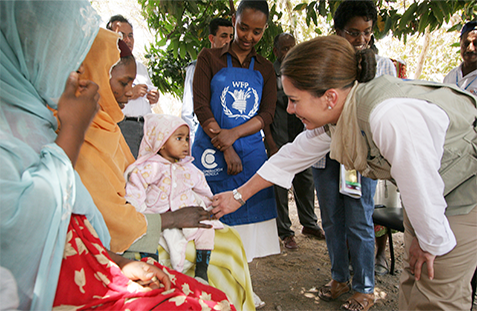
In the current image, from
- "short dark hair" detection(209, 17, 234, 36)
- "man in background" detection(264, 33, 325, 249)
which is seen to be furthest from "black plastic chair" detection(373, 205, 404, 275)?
"short dark hair" detection(209, 17, 234, 36)

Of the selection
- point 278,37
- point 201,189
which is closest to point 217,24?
point 278,37

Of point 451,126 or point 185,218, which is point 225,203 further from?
point 451,126

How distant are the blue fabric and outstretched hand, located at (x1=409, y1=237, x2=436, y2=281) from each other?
0.83m

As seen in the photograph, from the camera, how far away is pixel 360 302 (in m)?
2.51

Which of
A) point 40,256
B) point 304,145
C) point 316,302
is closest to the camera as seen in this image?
point 40,256

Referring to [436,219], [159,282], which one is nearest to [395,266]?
[436,219]

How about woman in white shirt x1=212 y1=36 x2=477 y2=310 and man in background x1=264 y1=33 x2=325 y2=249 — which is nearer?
woman in white shirt x1=212 y1=36 x2=477 y2=310

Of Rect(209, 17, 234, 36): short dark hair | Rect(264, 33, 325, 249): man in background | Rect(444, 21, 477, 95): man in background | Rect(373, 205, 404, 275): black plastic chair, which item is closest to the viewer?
Rect(373, 205, 404, 275): black plastic chair

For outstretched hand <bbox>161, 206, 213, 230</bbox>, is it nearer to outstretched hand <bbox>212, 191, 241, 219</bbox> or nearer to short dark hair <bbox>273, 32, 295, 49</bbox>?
outstretched hand <bbox>212, 191, 241, 219</bbox>

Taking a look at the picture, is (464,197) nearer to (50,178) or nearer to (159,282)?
(159,282)

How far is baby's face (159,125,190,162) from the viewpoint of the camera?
2.14m

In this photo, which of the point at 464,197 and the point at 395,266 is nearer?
the point at 464,197

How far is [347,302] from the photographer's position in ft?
8.41

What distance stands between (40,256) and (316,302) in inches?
91.9
